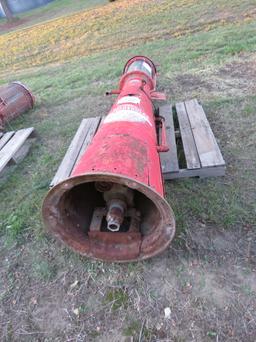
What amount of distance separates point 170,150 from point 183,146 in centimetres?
16

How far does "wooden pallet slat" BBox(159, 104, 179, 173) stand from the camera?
295 cm

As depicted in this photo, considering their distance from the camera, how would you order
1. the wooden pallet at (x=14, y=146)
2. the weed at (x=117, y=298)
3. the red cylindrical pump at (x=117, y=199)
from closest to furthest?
1. the red cylindrical pump at (x=117, y=199)
2. the weed at (x=117, y=298)
3. the wooden pallet at (x=14, y=146)

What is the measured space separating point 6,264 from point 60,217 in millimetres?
896

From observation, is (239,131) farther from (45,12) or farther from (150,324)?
(45,12)

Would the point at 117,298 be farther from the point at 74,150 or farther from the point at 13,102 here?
the point at 13,102

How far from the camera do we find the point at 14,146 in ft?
12.5

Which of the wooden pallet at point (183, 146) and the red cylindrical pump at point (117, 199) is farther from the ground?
the red cylindrical pump at point (117, 199)

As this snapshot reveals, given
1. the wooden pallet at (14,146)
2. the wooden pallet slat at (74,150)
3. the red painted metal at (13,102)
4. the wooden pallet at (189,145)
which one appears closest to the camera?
the wooden pallet at (189,145)

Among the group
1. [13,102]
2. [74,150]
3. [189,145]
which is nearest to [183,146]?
[189,145]

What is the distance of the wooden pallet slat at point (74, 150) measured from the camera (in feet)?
10.5

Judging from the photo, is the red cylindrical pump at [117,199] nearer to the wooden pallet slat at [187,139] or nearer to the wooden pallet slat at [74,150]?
the wooden pallet slat at [187,139]

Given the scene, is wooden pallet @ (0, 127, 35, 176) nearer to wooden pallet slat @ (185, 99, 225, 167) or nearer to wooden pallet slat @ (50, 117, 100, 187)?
wooden pallet slat @ (50, 117, 100, 187)

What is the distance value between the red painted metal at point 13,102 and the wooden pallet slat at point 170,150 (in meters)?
2.48

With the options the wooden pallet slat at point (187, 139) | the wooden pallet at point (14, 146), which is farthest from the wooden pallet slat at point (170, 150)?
the wooden pallet at point (14, 146)
